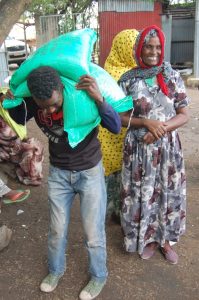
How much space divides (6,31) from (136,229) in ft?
7.04

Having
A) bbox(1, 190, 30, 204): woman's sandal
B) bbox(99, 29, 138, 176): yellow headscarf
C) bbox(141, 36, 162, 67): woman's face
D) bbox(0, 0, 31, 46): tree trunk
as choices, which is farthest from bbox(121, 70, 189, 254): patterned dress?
bbox(0, 0, 31, 46): tree trunk

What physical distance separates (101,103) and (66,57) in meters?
0.32

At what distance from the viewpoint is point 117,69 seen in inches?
113

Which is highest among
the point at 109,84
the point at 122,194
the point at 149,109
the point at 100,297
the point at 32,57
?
the point at 32,57

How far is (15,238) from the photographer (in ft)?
10.4

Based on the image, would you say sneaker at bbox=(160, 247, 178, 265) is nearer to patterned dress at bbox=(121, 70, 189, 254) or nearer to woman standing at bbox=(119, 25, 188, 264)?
woman standing at bbox=(119, 25, 188, 264)

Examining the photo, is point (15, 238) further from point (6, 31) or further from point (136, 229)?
point (6, 31)

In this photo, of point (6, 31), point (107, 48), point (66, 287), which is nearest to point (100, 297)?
point (66, 287)

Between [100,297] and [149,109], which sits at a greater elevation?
[149,109]

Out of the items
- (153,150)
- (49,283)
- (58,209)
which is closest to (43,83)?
(58,209)

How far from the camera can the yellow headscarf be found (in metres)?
2.78

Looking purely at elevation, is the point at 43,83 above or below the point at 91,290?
above

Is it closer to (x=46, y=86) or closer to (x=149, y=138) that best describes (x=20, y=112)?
(x=46, y=86)

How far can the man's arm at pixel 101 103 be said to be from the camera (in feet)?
6.31
